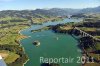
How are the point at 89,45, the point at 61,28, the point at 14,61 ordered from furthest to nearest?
the point at 61,28
the point at 89,45
the point at 14,61

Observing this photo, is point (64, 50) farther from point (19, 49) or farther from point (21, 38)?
point (21, 38)

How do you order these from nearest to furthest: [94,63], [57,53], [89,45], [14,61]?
[94,63], [14,61], [57,53], [89,45]

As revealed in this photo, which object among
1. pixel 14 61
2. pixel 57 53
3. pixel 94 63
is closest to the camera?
pixel 94 63

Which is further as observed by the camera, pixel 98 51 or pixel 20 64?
pixel 98 51

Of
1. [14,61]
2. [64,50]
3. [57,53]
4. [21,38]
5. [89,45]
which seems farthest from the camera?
Result: [21,38]

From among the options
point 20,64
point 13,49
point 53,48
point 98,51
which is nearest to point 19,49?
point 13,49

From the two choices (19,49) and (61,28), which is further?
(61,28)

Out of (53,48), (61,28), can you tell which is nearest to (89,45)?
(53,48)

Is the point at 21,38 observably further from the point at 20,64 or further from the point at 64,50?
the point at 20,64

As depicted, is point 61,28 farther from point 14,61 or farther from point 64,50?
point 14,61
